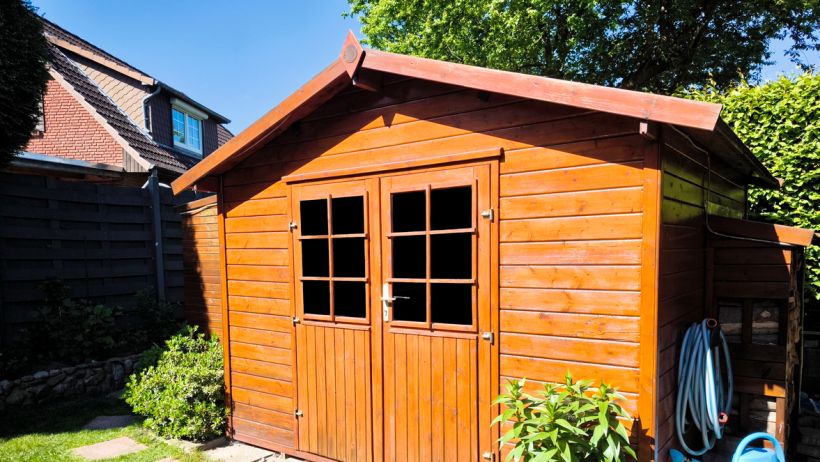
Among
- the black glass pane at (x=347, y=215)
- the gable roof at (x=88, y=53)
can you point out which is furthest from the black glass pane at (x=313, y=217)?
the gable roof at (x=88, y=53)

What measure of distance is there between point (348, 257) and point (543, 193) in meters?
1.69

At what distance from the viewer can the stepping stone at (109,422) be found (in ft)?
14.6

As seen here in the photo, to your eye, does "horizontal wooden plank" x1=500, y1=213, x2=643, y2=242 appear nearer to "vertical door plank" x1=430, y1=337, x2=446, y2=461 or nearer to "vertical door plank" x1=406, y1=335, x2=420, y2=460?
"vertical door plank" x1=430, y1=337, x2=446, y2=461

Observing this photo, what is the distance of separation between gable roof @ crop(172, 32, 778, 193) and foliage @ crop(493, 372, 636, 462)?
4.87 feet

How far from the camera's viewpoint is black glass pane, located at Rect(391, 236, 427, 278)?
333 centimetres

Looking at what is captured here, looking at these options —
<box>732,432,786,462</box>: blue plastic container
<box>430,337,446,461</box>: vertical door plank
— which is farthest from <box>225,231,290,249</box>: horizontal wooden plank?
<box>732,432,786,462</box>: blue plastic container

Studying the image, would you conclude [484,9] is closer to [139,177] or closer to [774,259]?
[139,177]

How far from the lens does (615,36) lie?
11867 millimetres

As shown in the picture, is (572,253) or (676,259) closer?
(572,253)

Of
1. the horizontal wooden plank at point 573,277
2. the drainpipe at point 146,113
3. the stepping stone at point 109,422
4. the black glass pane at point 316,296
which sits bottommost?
the stepping stone at point 109,422

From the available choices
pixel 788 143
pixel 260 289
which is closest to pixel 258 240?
pixel 260 289

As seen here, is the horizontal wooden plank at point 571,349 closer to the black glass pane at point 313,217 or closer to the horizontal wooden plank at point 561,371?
the horizontal wooden plank at point 561,371

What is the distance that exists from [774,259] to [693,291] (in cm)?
59

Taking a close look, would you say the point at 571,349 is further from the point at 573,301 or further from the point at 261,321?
the point at 261,321
